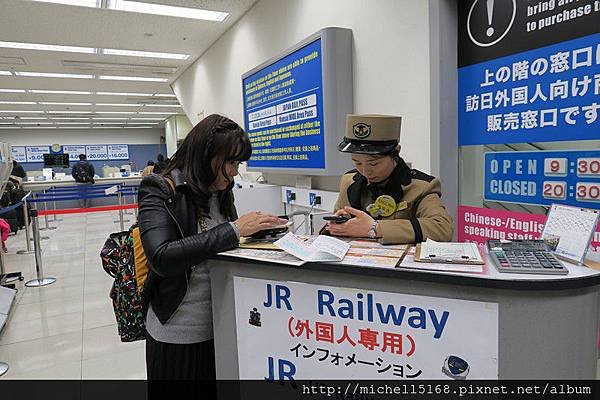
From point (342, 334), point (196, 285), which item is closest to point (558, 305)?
point (342, 334)

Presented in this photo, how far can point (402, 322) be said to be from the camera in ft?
2.98

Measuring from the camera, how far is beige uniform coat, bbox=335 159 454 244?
1.24 meters

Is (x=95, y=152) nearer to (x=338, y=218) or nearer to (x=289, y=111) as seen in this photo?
(x=289, y=111)

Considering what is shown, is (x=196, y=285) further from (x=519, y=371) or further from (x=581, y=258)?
(x=581, y=258)

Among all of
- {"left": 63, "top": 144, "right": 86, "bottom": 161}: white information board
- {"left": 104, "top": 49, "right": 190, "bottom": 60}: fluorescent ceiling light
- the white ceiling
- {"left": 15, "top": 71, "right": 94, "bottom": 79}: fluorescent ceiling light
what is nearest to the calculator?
the white ceiling

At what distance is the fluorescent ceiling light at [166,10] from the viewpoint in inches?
160

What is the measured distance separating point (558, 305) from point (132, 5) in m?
4.56

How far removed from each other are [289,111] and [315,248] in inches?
92.0

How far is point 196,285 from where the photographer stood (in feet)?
4.03

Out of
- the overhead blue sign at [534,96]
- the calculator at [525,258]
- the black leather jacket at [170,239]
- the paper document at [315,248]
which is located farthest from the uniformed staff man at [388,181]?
the overhead blue sign at [534,96]

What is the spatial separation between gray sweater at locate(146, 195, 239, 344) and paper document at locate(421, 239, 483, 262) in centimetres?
66

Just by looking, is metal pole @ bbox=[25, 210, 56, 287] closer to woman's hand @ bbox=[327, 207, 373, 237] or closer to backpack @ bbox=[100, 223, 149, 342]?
backpack @ bbox=[100, 223, 149, 342]

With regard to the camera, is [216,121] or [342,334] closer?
[342,334]

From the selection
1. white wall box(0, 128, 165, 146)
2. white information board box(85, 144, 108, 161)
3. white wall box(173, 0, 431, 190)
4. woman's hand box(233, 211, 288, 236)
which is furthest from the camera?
white information board box(85, 144, 108, 161)
